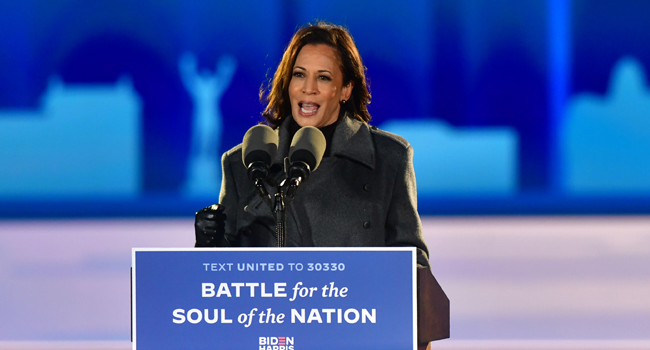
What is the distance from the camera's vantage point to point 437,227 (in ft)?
11.3

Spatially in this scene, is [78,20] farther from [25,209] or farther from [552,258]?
[552,258]

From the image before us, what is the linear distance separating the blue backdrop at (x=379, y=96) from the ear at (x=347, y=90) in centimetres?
173

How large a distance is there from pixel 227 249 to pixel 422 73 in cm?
258

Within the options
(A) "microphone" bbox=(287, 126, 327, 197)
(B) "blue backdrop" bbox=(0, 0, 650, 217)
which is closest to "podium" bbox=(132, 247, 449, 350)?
(A) "microphone" bbox=(287, 126, 327, 197)

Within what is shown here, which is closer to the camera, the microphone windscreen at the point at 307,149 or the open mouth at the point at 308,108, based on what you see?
the microphone windscreen at the point at 307,149

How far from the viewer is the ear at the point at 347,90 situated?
5.49ft

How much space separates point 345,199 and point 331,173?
0.07 meters

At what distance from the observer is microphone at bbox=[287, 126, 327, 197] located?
1015 mm

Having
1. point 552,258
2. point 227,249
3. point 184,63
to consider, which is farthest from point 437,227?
point 227,249

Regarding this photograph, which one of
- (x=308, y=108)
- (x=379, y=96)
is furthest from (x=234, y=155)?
(x=379, y=96)

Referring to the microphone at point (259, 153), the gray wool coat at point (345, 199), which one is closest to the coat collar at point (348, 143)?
the gray wool coat at point (345, 199)

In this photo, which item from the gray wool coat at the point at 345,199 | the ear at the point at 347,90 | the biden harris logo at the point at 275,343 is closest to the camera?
the biden harris logo at the point at 275,343

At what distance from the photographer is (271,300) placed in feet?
3.21

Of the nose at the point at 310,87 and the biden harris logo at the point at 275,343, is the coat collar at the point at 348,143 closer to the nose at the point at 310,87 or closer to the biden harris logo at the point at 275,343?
the nose at the point at 310,87
